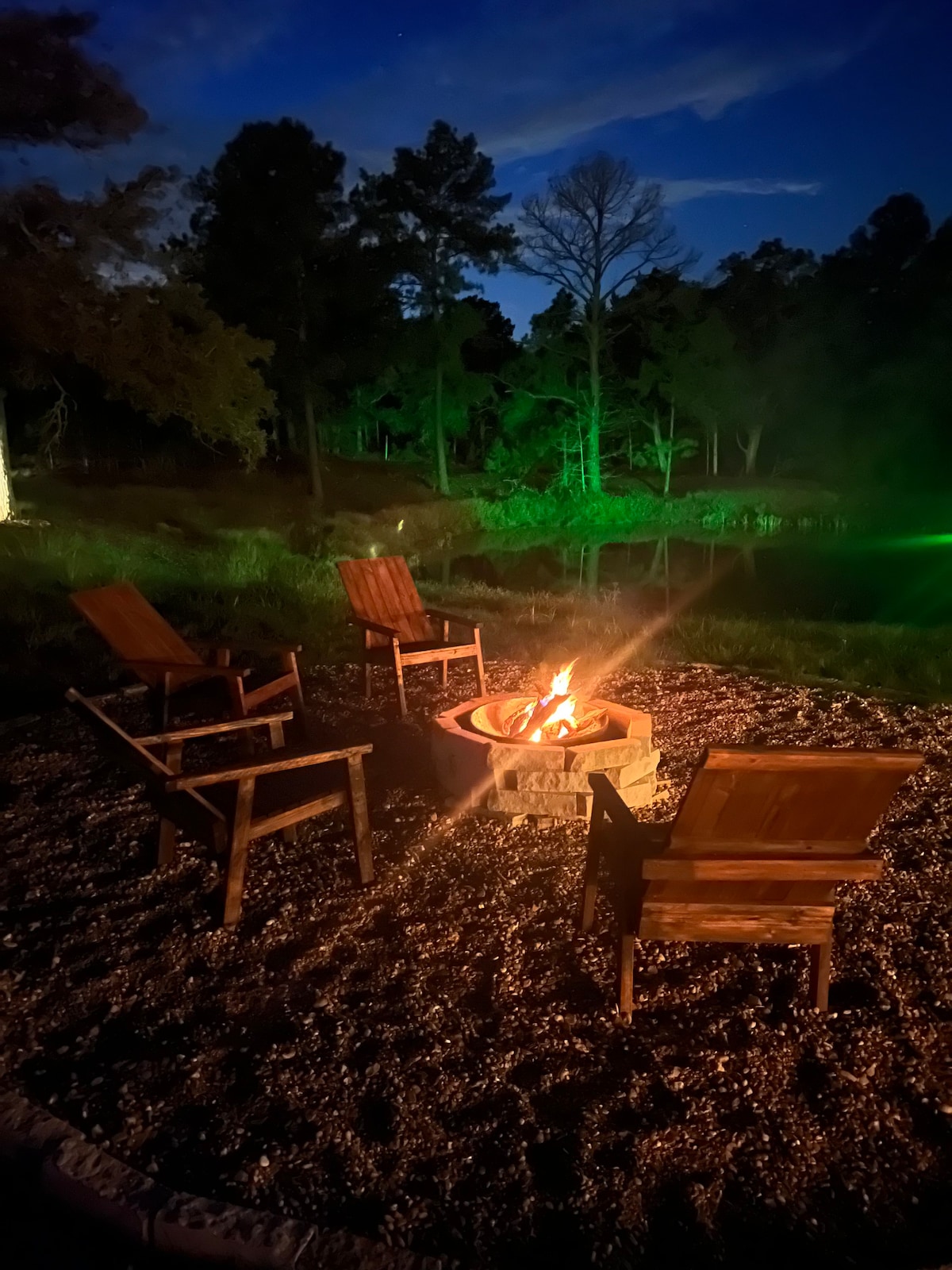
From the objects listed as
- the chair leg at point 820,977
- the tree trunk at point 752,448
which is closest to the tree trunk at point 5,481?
the chair leg at point 820,977

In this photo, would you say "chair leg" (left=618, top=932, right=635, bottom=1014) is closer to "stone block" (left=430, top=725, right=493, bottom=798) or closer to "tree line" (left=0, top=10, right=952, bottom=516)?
"stone block" (left=430, top=725, right=493, bottom=798)

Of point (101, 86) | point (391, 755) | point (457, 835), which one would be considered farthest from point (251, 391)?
point (457, 835)

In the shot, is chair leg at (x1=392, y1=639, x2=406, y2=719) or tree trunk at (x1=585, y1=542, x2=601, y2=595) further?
tree trunk at (x1=585, y1=542, x2=601, y2=595)

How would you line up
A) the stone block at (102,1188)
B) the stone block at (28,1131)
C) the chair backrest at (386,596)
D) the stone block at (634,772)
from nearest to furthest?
the stone block at (102,1188), the stone block at (28,1131), the stone block at (634,772), the chair backrest at (386,596)

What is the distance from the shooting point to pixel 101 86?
13211 mm

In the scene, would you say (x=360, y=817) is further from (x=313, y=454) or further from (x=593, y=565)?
(x=313, y=454)

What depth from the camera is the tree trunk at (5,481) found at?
14109mm

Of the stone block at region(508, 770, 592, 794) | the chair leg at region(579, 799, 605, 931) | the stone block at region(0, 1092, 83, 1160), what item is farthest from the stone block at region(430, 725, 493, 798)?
the stone block at region(0, 1092, 83, 1160)

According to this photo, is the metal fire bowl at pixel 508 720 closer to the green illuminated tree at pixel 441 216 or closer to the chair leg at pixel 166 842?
the chair leg at pixel 166 842

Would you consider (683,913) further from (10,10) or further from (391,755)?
(10,10)

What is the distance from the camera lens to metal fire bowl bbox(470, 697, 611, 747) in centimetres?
390

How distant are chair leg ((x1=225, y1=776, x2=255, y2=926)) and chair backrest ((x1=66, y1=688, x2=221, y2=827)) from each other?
0.07m

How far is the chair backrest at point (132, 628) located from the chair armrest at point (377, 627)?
3.71 feet

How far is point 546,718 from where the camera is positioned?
4.08 meters
